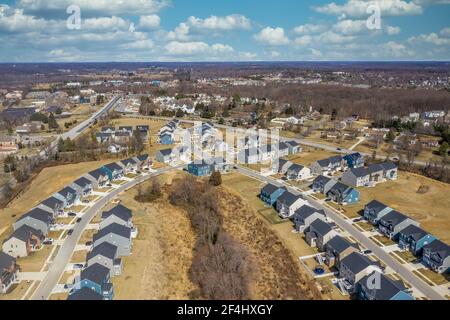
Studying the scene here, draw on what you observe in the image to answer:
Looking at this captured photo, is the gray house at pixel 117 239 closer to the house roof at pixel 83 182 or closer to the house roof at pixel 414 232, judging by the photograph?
the house roof at pixel 83 182

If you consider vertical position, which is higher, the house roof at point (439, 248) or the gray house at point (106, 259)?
the house roof at point (439, 248)

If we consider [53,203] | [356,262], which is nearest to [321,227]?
[356,262]

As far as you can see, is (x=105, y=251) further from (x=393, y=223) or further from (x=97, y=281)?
(x=393, y=223)

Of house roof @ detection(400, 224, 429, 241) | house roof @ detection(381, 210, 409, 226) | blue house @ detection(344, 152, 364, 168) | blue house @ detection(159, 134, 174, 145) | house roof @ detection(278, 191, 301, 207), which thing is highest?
blue house @ detection(159, 134, 174, 145)

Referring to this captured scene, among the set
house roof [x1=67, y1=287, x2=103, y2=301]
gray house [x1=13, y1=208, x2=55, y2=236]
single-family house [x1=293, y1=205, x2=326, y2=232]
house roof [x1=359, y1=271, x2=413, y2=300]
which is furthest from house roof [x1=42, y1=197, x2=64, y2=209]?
house roof [x1=359, y1=271, x2=413, y2=300]

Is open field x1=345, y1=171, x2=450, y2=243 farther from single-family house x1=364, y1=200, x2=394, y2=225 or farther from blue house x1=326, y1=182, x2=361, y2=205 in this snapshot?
single-family house x1=364, y1=200, x2=394, y2=225

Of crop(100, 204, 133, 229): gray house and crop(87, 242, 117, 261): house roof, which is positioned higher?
crop(100, 204, 133, 229): gray house

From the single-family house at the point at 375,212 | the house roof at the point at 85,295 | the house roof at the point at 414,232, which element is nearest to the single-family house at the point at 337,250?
the house roof at the point at 414,232
